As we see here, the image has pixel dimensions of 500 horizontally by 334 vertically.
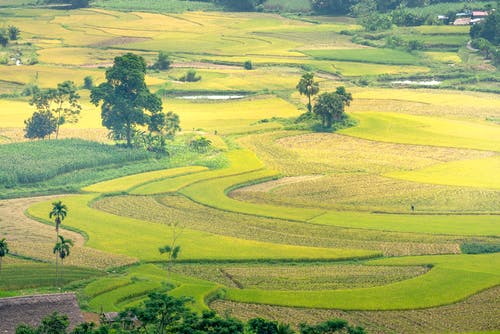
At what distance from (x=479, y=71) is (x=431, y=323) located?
66.5 meters

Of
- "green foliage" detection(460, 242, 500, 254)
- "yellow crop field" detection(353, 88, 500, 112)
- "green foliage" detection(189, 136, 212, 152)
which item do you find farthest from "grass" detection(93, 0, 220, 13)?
"green foliage" detection(460, 242, 500, 254)

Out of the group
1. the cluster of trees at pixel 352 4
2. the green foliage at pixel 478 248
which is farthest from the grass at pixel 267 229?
the cluster of trees at pixel 352 4

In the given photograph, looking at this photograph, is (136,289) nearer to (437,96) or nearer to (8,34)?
(437,96)

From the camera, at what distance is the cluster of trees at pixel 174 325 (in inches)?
1532

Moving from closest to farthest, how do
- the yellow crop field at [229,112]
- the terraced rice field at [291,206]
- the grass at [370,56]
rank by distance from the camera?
the terraced rice field at [291,206]
the yellow crop field at [229,112]
the grass at [370,56]

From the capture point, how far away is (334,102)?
83375mm

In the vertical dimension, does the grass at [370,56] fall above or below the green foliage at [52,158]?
above

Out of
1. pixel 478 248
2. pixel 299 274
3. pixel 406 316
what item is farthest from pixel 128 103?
pixel 406 316

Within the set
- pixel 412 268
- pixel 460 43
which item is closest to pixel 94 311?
pixel 412 268

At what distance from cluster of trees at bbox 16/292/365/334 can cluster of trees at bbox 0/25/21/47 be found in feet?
255

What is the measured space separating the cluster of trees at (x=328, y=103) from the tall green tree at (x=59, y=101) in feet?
56.2

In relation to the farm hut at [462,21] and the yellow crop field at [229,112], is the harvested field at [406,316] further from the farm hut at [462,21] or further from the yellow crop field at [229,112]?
the farm hut at [462,21]

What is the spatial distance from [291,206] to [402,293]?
54.0ft

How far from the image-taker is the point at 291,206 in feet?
210
